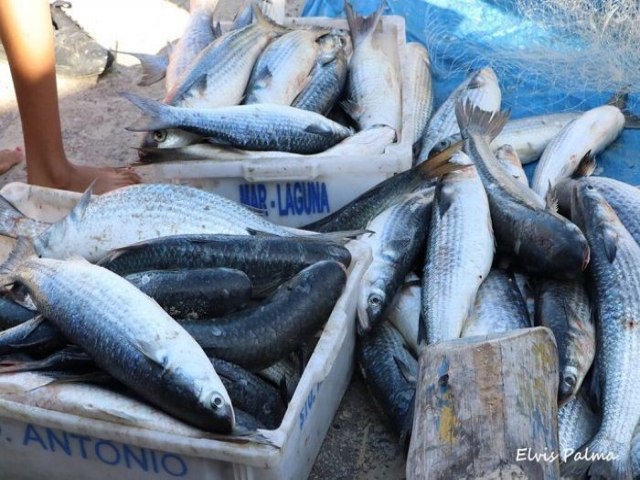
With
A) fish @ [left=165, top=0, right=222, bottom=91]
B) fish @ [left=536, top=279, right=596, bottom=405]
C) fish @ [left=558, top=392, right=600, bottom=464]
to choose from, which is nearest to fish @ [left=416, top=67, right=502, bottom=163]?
fish @ [left=536, top=279, right=596, bottom=405]

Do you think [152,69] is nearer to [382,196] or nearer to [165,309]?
[382,196]

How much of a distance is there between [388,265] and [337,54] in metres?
1.62

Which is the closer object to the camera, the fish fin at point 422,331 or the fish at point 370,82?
the fish fin at point 422,331

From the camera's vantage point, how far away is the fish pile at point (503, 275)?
2693 millimetres

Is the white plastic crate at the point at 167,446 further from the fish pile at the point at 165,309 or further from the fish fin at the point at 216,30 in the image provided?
the fish fin at the point at 216,30

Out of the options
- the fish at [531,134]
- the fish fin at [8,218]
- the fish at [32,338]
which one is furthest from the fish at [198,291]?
the fish at [531,134]

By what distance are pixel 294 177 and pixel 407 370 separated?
1076 mm

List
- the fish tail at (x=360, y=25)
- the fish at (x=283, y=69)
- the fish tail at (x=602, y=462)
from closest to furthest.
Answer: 1. the fish tail at (x=602, y=462)
2. the fish at (x=283, y=69)
3. the fish tail at (x=360, y=25)

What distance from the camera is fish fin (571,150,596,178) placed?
3721mm

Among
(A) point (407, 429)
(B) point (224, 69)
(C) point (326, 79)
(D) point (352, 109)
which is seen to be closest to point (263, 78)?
(B) point (224, 69)

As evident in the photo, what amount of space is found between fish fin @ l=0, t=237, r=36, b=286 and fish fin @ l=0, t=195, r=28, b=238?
109 millimetres

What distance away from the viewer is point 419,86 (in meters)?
4.44

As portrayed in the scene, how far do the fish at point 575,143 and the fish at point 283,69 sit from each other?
4.42 feet

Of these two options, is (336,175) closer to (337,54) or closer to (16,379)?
(337,54)
